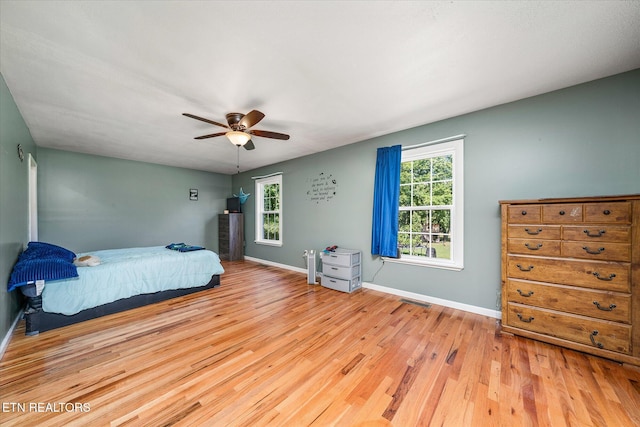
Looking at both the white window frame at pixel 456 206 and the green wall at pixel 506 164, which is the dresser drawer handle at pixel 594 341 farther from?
the white window frame at pixel 456 206

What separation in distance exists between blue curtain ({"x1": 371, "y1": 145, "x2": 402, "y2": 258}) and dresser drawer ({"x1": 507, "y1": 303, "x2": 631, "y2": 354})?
147 centimetres

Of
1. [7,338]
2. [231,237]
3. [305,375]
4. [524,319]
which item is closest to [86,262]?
[7,338]

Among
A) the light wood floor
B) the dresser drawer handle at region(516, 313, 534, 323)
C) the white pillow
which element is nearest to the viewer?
the light wood floor

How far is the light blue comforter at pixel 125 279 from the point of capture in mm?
2461

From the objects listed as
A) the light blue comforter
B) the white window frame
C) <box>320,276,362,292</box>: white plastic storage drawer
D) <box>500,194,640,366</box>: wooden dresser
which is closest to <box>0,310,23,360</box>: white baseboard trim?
the light blue comforter

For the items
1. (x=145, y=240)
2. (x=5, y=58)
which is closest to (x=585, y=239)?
(x=5, y=58)

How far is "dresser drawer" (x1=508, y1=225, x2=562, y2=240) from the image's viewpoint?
207 cm

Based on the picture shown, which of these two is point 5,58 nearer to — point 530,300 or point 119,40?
point 119,40

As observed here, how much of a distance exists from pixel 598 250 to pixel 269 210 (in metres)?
5.34

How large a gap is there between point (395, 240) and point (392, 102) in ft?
6.15

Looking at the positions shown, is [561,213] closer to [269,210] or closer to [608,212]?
[608,212]

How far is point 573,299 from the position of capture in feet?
6.49

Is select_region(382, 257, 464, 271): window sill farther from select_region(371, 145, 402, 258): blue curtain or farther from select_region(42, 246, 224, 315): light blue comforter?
select_region(42, 246, 224, 315): light blue comforter

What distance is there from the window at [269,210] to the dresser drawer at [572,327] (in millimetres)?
4255
